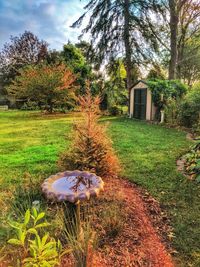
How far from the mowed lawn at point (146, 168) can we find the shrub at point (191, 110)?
2.22m

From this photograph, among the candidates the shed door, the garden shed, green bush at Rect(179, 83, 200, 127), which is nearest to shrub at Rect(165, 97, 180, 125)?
green bush at Rect(179, 83, 200, 127)

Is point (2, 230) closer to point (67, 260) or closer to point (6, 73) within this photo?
point (67, 260)

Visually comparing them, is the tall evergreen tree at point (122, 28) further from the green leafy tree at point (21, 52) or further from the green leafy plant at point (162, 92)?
the green leafy tree at point (21, 52)

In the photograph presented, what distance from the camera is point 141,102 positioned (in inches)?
548

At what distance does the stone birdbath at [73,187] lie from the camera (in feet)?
8.91

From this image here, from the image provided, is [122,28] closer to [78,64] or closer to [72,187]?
[78,64]

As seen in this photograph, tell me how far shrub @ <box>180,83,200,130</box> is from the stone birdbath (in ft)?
26.5

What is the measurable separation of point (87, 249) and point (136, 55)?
16.0 m

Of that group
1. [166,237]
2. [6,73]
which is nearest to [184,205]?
[166,237]

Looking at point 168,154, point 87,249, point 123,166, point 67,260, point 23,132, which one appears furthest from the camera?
point 23,132

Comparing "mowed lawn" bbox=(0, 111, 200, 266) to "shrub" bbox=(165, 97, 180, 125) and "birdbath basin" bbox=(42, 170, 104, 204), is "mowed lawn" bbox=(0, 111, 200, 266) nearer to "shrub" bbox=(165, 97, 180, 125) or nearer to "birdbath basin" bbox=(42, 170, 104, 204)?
"birdbath basin" bbox=(42, 170, 104, 204)

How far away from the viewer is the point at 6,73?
26016 millimetres

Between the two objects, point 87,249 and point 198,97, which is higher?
point 198,97

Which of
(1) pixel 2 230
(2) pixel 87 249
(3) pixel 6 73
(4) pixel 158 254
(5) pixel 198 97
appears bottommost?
(4) pixel 158 254
